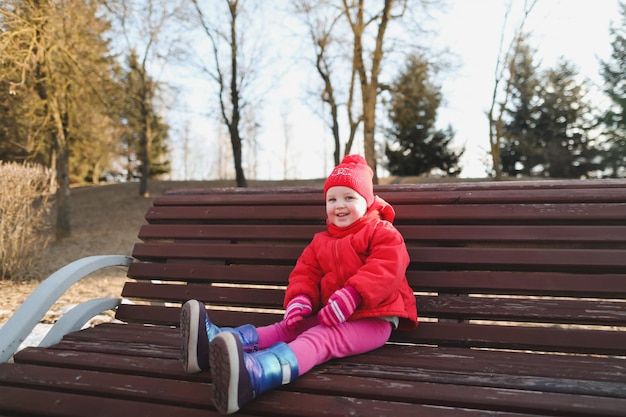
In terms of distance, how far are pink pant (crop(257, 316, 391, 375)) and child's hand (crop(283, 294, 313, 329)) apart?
0.08 m

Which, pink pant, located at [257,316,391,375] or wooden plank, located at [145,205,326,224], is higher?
wooden plank, located at [145,205,326,224]

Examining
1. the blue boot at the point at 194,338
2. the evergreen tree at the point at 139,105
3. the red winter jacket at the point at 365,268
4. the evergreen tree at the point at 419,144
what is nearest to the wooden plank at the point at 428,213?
the red winter jacket at the point at 365,268

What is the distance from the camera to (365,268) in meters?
2.21

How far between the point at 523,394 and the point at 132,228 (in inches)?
578

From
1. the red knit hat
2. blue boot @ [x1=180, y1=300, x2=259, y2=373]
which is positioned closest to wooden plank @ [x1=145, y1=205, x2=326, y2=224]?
the red knit hat

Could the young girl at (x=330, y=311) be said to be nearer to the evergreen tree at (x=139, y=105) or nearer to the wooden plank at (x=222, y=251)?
the wooden plank at (x=222, y=251)

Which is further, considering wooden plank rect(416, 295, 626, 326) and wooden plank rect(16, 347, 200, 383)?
wooden plank rect(416, 295, 626, 326)

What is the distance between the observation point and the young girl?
163 centimetres

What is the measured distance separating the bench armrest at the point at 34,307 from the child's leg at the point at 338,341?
128 centimetres

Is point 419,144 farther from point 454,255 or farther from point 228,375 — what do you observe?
point 228,375

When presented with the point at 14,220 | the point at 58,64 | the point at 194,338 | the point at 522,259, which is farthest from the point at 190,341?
the point at 58,64

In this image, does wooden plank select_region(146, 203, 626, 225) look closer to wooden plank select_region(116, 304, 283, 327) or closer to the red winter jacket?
the red winter jacket

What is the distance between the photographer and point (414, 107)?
74.0 ft

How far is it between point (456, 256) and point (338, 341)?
0.95 metres
